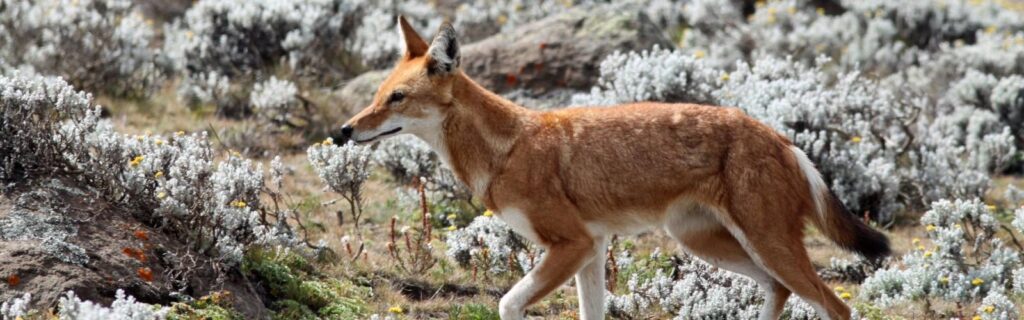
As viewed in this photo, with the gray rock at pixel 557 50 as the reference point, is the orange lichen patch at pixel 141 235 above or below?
below

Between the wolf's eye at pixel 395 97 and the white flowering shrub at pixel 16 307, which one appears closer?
the white flowering shrub at pixel 16 307

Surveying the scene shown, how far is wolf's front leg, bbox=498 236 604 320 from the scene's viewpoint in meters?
6.28

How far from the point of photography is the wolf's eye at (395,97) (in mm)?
6570

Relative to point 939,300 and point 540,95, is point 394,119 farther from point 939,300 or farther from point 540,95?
point 540,95

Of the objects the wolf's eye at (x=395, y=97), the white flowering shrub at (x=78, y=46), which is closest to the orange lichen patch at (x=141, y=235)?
the wolf's eye at (x=395, y=97)

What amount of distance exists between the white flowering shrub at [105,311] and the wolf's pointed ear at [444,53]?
1887mm

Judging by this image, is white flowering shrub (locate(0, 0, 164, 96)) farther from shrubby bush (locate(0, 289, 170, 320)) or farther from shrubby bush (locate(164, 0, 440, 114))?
shrubby bush (locate(0, 289, 170, 320))

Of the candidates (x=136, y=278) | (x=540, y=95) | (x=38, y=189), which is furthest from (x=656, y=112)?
(x=540, y=95)

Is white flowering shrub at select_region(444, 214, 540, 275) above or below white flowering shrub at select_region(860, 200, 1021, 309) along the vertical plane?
above

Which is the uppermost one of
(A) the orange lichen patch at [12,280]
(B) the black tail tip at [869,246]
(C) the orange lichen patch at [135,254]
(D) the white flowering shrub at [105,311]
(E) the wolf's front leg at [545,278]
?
(A) the orange lichen patch at [12,280]

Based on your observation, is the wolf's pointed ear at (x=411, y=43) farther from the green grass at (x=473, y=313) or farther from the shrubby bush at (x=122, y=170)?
the green grass at (x=473, y=313)

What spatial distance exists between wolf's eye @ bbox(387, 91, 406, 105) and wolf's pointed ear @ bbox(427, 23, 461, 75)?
20cm

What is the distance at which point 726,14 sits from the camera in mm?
17062

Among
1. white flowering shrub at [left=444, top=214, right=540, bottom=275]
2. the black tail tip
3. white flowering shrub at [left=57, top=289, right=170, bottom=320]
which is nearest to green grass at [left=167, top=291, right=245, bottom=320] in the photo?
white flowering shrub at [left=57, top=289, right=170, bottom=320]
